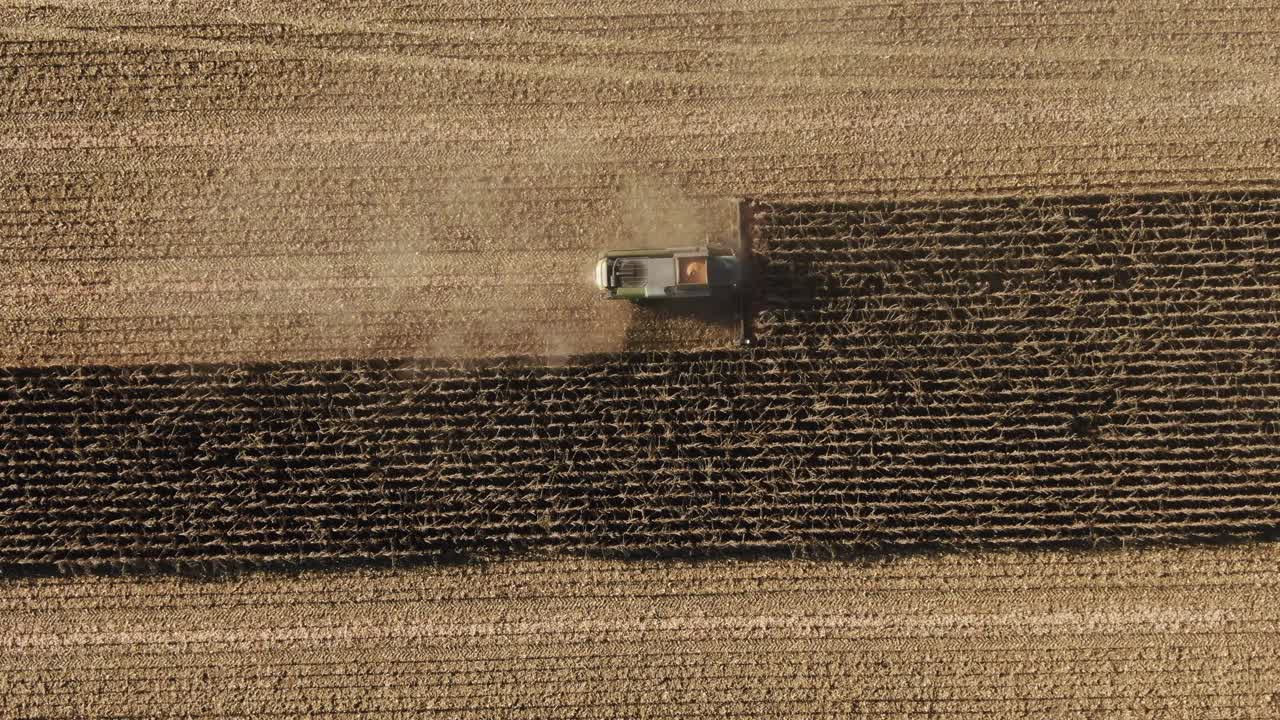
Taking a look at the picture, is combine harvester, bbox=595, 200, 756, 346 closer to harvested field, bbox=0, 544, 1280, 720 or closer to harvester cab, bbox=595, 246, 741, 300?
harvester cab, bbox=595, 246, 741, 300

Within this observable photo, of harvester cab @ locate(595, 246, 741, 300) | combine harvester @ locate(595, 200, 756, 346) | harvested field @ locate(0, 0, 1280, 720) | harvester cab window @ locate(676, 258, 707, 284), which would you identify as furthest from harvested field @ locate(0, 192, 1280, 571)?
harvester cab window @ locate(676, 258, 707, 284)

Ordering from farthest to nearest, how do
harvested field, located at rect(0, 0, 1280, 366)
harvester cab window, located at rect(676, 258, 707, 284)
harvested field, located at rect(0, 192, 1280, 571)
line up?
harvested field, located at rect(0, 0, 1280, 366) < harvested field, located at rect(0, 192, 1280, 571) < harvester cab window, located at rect(676, 258, 707, 284)

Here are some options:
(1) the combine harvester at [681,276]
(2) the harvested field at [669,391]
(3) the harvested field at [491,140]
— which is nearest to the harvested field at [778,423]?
(2) the harvested field at [669,391]

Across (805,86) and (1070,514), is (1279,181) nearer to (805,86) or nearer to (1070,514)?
(1070,514)

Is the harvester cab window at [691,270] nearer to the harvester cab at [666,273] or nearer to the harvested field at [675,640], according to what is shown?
the harvester cab at [666,273]

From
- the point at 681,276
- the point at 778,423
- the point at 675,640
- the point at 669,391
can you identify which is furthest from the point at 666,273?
the point at 675,640

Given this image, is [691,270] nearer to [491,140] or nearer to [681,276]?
[681,276]
